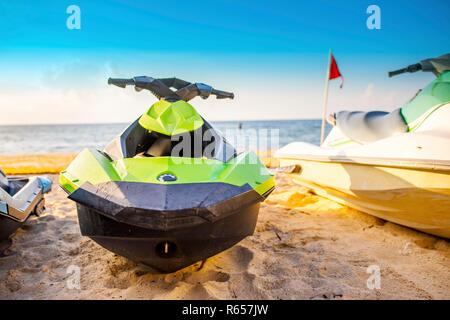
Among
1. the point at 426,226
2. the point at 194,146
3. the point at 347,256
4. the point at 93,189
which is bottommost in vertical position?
the point at 347,256

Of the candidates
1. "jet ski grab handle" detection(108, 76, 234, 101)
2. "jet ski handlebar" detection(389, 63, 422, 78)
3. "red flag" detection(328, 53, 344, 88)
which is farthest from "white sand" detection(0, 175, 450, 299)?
"red flag" detection(328, 53, 344, 88)

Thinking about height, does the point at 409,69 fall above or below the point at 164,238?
above

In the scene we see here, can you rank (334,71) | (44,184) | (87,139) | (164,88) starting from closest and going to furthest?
(164,88), (44,184), (334,71), (87,139)

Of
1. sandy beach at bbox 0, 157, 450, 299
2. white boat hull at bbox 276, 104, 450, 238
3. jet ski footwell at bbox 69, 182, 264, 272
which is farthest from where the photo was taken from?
white boat hull at bbox 276, 104, 450, 238

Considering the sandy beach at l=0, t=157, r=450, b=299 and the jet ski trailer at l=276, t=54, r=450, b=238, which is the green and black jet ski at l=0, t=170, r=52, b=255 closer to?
the sandy beach at l=0, t=157, r=450, b=299

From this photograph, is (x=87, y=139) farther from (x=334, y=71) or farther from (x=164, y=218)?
(x=164, y=218)

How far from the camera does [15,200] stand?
99.7 inches

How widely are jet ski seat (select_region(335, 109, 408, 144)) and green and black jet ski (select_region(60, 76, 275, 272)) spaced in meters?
2.03

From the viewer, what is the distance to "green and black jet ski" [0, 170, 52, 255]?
7.56 feet

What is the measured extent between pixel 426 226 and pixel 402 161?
0.68 metres

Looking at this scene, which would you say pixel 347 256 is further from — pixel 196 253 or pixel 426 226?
pixel 196 253

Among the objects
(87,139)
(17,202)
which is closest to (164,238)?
(17,202)

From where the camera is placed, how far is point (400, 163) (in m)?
2.48
